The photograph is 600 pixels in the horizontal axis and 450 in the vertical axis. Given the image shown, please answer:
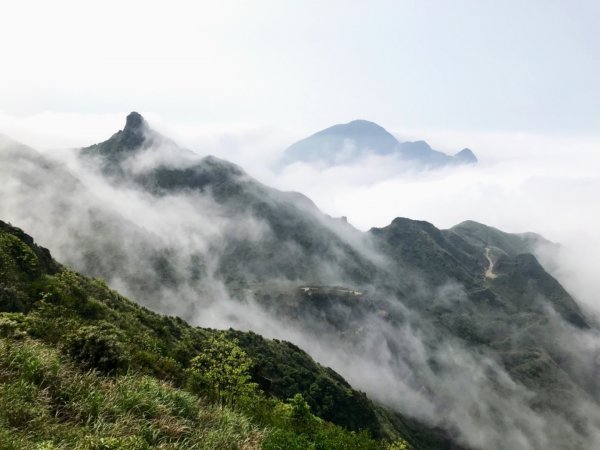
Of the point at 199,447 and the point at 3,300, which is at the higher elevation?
the point at 199,447

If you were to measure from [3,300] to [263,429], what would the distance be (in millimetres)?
27556

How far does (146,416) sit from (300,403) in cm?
1113

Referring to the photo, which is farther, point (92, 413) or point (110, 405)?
point (110, 405)

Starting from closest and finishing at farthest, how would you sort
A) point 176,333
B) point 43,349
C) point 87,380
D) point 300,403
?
1. point 87,380
2. point 43,349
3. point 300,403
4. point 176,333

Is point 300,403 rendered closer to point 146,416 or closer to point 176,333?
point 146,416

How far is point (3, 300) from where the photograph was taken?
36594mm

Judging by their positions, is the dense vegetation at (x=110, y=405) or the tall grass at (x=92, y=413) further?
the dense vegetation at (x=110, y=405)

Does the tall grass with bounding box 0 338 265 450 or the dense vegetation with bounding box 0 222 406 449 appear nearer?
the tall grass with bounding box 0 338 265 450

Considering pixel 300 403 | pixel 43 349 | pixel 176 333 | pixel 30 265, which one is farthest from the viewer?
pixel 176 333

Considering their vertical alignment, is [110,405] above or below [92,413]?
above

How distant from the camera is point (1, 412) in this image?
14609 millimetres

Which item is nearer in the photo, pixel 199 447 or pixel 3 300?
pixel 199 447

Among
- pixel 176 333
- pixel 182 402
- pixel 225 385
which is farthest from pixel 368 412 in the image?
pixel 182 402

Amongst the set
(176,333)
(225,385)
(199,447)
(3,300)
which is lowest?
(176,333)
